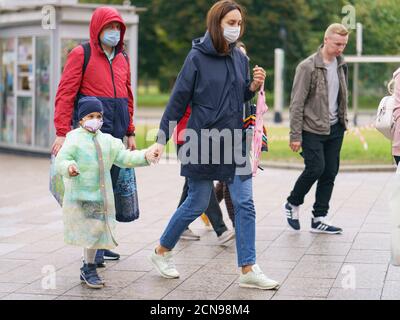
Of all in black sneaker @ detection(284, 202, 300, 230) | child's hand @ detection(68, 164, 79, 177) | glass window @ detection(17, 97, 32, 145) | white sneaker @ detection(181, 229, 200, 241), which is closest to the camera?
child's hand @ detection(68, 164, 79, 177)

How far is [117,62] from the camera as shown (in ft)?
23.1

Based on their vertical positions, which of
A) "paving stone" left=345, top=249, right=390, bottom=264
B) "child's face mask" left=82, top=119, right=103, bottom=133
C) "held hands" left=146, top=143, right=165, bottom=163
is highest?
"child's face mask" left=82, top=119, right=103, bottom=133

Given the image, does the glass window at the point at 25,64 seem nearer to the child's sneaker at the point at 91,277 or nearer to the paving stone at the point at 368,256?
the paving stone at the point at 368,256

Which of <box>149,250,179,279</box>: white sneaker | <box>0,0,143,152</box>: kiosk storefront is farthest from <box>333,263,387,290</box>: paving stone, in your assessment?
<box>0,0,143,152</box>: kiosk storefront

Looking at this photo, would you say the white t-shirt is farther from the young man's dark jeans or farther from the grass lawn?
the grass lawn

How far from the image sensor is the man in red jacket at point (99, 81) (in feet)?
22.3

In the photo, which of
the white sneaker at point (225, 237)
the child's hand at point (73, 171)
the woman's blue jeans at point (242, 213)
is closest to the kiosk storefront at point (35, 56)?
the white sneaker at point (225, 237)

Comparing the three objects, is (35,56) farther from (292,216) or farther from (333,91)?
(333,91)

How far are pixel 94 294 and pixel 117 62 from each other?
1856mm

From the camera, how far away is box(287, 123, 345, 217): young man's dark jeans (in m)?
8.52

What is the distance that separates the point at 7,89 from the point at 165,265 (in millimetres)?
11971

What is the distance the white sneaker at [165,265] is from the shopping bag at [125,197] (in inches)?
15.5

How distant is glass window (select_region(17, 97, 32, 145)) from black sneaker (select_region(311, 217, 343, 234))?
9.58 metres
